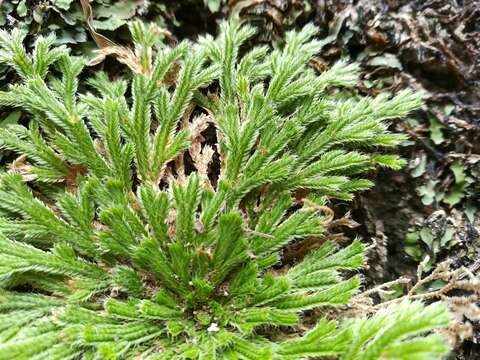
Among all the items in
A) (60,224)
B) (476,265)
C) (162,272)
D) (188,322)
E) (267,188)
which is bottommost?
(476,265)

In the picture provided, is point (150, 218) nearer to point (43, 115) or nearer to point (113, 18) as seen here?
point (43, 115)

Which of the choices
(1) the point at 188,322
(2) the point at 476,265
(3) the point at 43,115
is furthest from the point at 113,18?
(2) the point at 476,265

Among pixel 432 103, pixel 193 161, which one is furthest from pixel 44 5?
pixel 432 103

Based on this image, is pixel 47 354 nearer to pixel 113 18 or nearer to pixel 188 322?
pixel 188 322

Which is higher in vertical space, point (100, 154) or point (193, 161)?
point (100, 154)

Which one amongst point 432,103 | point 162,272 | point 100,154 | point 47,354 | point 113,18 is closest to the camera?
point 47,354

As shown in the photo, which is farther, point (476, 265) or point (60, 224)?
point (476, 265)

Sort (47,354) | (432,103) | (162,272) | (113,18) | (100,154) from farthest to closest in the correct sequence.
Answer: (432,103) → (113,18) → (100,154) → (162,272) → (47,354)
